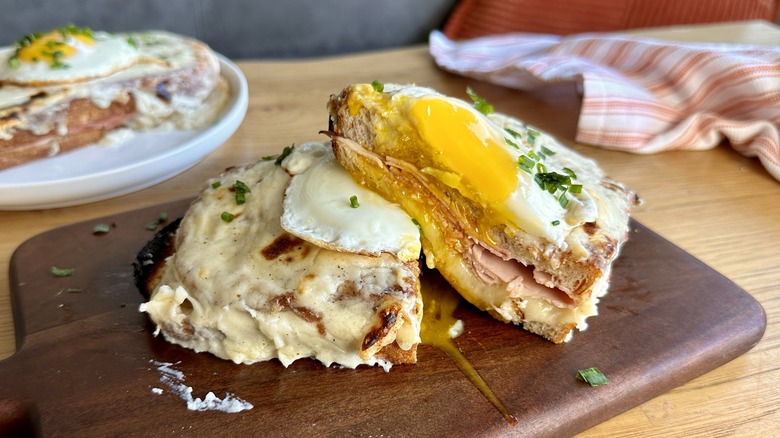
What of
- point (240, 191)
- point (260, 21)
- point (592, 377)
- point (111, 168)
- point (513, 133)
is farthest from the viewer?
point (260, 21)

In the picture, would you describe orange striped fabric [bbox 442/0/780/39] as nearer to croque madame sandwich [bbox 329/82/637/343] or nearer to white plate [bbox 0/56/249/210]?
white plate [bbox 0/56/249/210]

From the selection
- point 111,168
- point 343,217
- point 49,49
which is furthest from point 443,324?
point 49,49

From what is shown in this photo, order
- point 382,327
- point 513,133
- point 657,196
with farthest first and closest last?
point 657,196
point 513,133
point 382,327

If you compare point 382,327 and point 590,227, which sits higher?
point 590,227

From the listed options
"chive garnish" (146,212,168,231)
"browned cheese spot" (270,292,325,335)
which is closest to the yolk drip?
"browned cheese spot" (270,292,325,335)

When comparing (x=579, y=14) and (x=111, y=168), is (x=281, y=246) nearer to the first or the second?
(x=111, y=168)

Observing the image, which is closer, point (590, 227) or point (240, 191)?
point (590, 227)

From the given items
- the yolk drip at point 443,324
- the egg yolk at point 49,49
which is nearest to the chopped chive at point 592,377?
the yolk drip at point 443,324

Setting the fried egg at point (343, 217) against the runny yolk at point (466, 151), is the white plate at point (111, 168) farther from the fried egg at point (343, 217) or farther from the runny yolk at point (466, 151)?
the runny yolk at point (466, 151)
